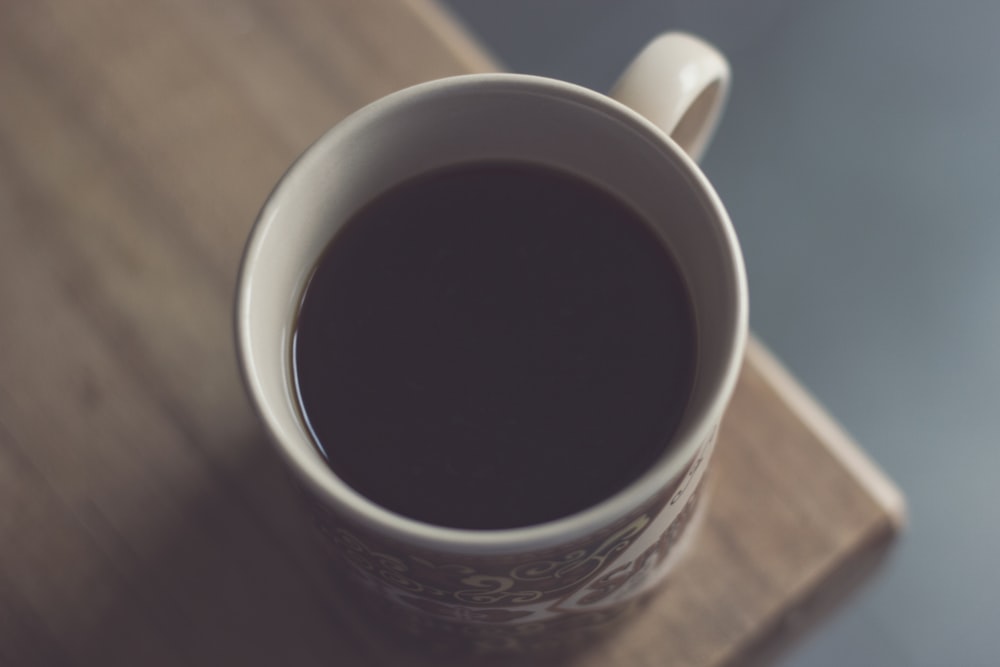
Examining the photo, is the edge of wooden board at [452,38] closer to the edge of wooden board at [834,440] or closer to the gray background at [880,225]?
the edge of wooden board at [834,440]

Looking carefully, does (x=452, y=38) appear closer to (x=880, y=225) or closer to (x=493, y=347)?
(x=493, y=347)

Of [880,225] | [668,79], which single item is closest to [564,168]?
[668,79]

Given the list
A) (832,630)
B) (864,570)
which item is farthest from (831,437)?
(832,630)

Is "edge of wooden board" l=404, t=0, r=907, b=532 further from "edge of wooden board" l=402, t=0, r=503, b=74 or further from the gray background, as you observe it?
the gray background

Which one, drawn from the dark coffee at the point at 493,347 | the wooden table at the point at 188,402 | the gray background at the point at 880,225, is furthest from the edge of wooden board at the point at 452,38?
the gray background at the point at 880,225

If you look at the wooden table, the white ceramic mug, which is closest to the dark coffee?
the white ceramic mug

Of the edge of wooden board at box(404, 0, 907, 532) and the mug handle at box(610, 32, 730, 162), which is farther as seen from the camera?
the edge of wooden board at box(404, 0, 907, 532)
